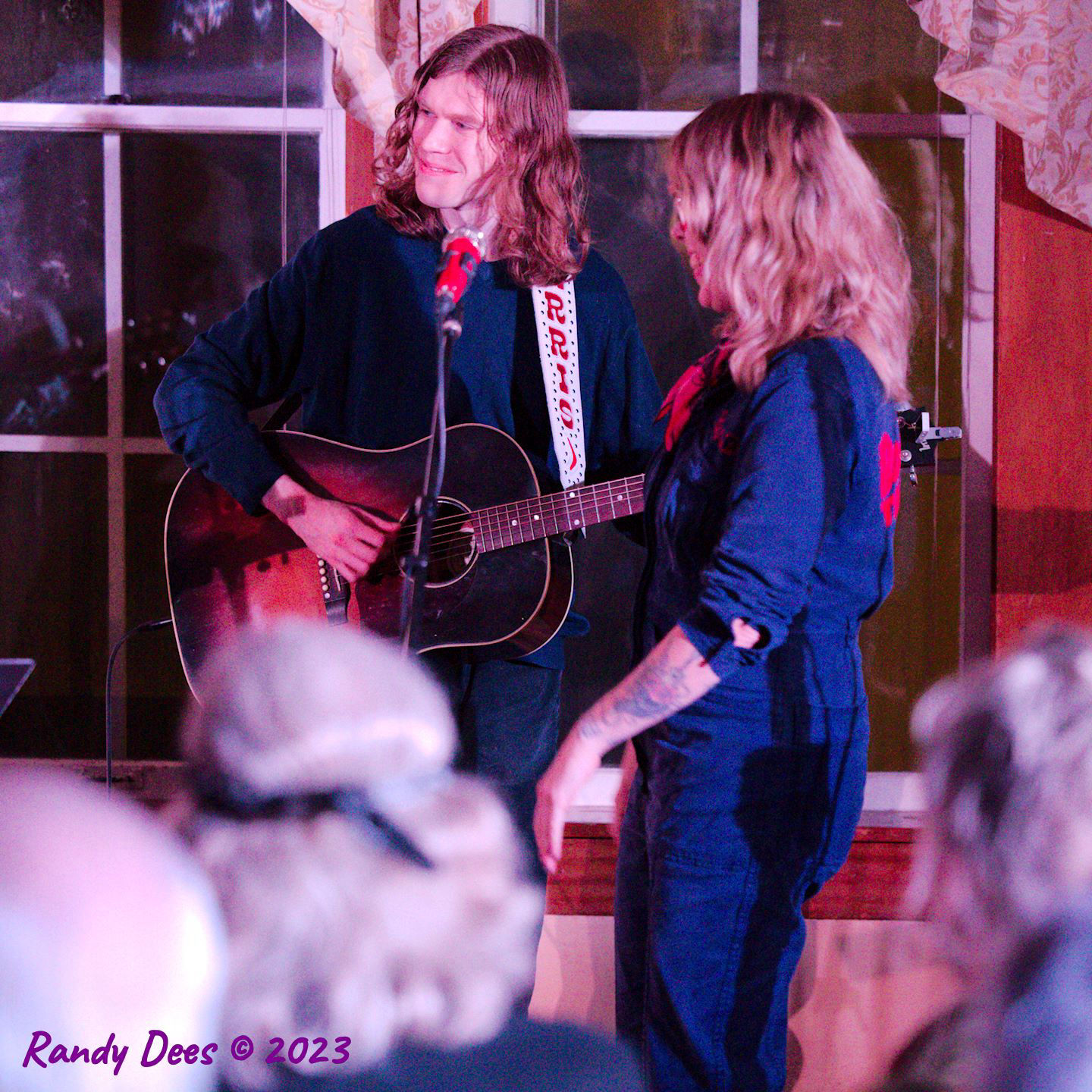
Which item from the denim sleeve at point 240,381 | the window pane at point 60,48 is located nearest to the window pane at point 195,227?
the window pane at point 60,48

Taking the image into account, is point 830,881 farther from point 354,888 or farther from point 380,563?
point 354,888

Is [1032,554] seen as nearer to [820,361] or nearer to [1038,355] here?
[1038,355]

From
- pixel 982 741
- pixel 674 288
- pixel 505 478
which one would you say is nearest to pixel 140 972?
pixel 982 741

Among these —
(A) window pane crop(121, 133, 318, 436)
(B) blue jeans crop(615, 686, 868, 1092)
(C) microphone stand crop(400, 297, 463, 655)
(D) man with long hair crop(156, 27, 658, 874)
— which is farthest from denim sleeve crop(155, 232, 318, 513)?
(B) blue jeans crop(615, 686, 868, 1092)

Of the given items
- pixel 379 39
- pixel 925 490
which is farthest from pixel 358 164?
pixel 925 490

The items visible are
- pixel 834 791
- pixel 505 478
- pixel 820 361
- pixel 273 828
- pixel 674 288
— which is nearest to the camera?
pixel 273 828

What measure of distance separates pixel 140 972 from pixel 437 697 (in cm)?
27

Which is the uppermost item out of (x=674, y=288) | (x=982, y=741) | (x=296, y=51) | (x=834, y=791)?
(x=296, y=51)

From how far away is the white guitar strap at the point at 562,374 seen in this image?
7.10ft

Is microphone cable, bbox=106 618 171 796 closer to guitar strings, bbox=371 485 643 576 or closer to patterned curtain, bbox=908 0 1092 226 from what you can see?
guitar strings, bbox=371 485 643 576

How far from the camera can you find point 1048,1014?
20.6 inches

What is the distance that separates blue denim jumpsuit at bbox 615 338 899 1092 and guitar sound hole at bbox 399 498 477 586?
25.8 inches

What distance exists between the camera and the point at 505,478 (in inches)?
84.1

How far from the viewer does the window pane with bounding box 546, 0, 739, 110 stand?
9.12 ft
